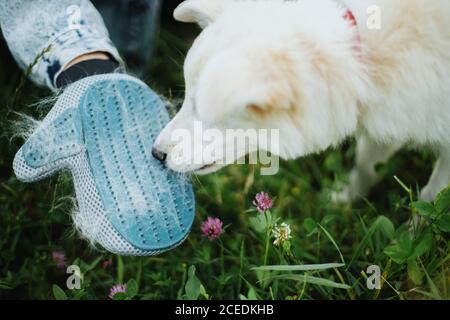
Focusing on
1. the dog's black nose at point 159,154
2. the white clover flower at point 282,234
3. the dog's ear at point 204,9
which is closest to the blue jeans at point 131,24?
the dog's ear at point 204,9

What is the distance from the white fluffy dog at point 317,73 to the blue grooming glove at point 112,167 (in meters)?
0.12

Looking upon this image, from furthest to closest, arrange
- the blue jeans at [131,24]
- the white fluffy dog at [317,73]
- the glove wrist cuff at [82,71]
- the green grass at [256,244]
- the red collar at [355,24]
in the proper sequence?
the blue jeans at [131,24] < the glove wrist cuff at [82,71] < the green grass at [256,244] < the red collar at [355,24] < the white fluffy dog at [317,73]

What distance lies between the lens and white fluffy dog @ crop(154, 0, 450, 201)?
127 cm

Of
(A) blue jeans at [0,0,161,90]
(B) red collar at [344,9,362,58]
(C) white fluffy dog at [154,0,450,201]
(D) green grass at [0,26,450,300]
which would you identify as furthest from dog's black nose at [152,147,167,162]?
(B) red collar at [344,9,362,58]

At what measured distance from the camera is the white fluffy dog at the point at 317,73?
1.27m

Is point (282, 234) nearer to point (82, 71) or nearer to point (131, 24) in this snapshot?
point (82, 71)

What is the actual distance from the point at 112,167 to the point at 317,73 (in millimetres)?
694

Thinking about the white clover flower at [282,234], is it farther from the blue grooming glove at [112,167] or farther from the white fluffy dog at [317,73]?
the blue grooming glove at [112,167]

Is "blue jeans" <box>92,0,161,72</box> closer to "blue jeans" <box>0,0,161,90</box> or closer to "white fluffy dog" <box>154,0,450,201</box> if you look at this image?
"blue jeans" <box>0,0,161,90</box>

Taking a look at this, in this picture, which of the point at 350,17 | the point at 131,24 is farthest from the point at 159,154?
the point at 131,24

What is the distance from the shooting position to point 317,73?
1.34 meters

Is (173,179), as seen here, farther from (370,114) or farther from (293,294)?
(370,114)

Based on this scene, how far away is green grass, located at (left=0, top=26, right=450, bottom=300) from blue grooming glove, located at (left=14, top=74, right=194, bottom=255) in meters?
0.14
